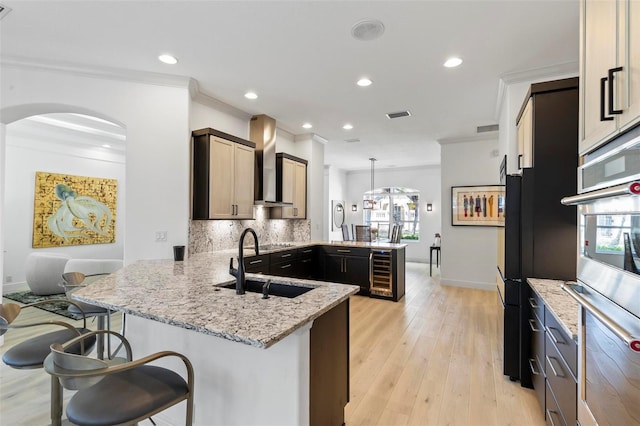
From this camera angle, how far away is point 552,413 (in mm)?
1777

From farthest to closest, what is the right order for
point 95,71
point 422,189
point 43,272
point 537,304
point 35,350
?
point 422,189 → point 43,272 → point 95,71 → point 537,304 → point 35,350

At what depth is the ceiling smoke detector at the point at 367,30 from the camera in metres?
2.43

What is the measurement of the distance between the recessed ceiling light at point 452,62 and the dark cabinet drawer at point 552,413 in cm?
286

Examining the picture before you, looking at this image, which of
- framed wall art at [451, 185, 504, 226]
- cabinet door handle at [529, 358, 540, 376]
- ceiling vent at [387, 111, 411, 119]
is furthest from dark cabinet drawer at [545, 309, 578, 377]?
framed wall art at [451, 185, 504, 226]

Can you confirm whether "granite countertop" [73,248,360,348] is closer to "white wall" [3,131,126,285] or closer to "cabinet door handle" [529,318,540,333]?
"cabinet door handle" [529,318,540,333]

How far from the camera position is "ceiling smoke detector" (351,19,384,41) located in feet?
7.98

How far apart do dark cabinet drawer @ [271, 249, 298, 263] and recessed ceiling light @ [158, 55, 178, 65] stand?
2642 millimetres

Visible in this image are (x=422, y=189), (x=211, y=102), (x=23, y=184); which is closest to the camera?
(x=211, y=102)

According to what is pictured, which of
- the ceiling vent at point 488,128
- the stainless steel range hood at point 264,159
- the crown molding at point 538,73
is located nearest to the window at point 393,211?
the ceiling vent at point 488,128

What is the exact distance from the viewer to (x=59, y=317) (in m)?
4.02

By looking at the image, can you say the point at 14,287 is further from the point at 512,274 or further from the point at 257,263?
the point at 512,274

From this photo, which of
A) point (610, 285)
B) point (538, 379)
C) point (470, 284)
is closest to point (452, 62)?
point (610, 285)

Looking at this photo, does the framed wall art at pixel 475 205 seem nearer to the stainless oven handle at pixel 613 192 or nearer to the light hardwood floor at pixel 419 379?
the light hardwood floor at pixel 419 379

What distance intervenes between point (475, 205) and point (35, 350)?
634cm
